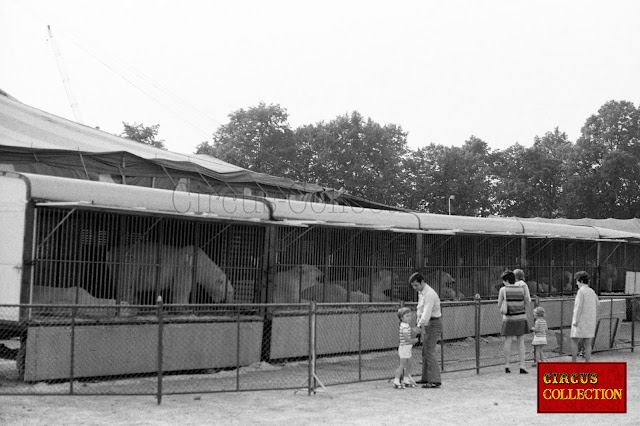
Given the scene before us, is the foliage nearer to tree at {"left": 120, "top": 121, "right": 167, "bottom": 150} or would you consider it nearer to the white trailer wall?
tree at {"left": 120, "top": 121, "right": 167, "bottom": 150}

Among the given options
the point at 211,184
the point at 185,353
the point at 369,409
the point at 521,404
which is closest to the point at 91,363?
the point at 185,353

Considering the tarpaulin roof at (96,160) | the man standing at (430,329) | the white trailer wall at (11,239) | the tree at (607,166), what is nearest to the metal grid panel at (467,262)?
the tarpaulin roof at (96,160)

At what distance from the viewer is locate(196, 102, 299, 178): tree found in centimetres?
6006

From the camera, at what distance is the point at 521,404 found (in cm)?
1053

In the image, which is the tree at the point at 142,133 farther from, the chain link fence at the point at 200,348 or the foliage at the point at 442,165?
the chain link fence at the point at 200,348

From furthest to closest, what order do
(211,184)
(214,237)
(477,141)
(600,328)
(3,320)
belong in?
(477,141)
(211,184)
(600,328)
(214,237)
(3,320)

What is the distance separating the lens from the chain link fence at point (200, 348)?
1088 cm

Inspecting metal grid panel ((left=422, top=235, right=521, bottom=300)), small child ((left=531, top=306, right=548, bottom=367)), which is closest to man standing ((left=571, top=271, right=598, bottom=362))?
small child ((left=531, top=306, right=548, bottom=367))

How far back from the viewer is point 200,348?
41.7ft

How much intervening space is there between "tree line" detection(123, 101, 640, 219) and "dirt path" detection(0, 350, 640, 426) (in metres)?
48.8

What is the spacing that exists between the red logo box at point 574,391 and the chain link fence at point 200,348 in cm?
286

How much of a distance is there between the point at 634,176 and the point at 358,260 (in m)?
51.6

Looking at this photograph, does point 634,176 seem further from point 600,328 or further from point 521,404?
point 521,404

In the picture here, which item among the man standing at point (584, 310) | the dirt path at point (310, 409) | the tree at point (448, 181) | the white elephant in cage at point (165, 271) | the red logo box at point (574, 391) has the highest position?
the tree at point (448, 181)
